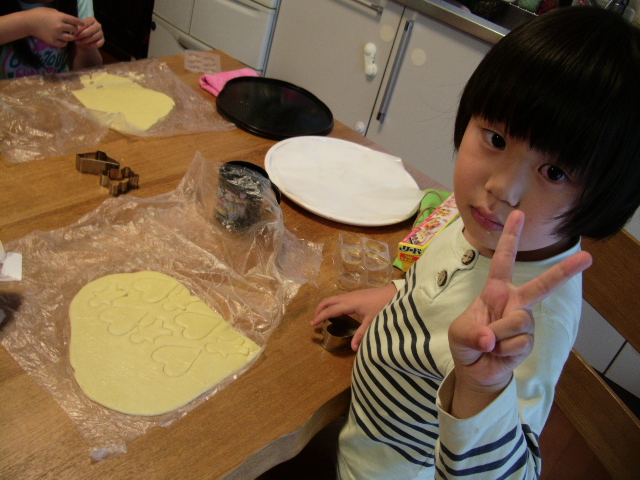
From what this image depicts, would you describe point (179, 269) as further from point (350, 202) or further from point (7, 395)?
point (350, 202)

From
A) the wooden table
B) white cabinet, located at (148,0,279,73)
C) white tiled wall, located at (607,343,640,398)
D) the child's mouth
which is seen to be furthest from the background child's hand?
white cabinet, located at (148,0,279,73)

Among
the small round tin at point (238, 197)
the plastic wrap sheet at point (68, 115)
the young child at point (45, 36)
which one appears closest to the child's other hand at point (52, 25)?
the young child at point (45, 36)

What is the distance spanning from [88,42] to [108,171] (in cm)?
57

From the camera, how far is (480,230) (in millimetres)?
664

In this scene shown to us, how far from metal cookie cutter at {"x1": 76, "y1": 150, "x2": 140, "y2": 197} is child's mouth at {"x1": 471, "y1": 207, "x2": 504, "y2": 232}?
59 centimetres

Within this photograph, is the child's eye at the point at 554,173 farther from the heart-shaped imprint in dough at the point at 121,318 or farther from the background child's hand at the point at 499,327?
the heart-shaped imprint in dough at the point at 121,318

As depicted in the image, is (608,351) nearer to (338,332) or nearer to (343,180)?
(343,180)

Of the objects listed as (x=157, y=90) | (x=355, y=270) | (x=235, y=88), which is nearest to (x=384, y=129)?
(x=235, y=88)

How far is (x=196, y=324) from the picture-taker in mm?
758

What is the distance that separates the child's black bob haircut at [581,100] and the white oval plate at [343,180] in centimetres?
48

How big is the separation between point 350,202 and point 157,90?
540 millimetres

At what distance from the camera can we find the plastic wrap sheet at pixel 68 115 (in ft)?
3.22

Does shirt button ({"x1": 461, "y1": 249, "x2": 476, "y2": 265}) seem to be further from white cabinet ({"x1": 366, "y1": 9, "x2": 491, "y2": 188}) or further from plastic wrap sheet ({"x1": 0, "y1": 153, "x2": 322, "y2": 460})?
white cabinet ({"x1": 366, "y1": 9, "x2": 491, "y2": 188})

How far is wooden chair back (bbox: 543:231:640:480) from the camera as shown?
0.83 meters
